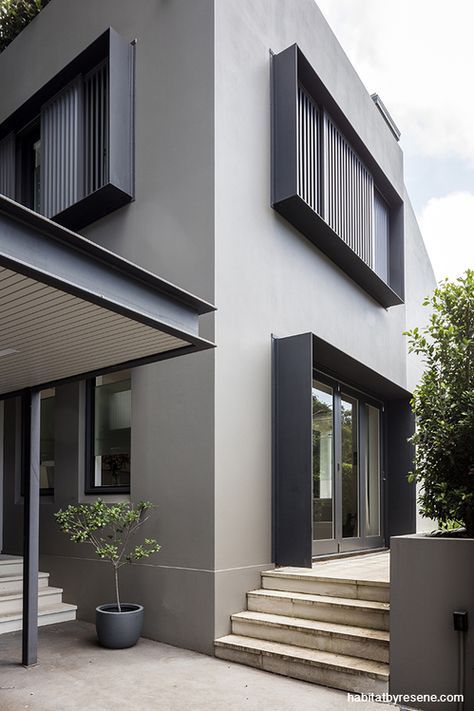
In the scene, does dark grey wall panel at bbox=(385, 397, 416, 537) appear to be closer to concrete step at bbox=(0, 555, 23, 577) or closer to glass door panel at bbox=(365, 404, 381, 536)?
glass door panel at bbox=(365, 404, 381, 536)

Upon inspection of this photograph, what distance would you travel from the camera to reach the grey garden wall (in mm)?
4340

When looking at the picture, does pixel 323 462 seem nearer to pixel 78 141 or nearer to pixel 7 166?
pixel 78 141

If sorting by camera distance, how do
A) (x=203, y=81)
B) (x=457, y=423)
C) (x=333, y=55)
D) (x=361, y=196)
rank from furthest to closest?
1. (x=361, y=196)
2. (x=333, y=55)
3. (x=203, y=81)
4. (x=457, y=423)

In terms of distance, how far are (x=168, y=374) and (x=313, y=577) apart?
232 cm

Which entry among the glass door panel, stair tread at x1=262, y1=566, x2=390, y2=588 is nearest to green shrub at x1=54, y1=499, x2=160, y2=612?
stair tread at x1=262, y1=566, x2=390, y2=588

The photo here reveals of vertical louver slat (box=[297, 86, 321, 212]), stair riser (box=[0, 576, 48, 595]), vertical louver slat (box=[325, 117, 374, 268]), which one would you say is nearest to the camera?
stair riser (box=[0, 576, 48, 595])

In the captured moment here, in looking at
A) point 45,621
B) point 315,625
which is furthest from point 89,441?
point 315,625

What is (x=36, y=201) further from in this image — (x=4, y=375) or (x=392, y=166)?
(x=392, y=166)

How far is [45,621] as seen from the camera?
21.9 feet

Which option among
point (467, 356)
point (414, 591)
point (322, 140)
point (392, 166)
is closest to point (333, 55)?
point (322, 140)

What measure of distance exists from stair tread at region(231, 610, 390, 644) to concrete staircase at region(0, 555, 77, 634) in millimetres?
2075

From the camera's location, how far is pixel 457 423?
16.3ft

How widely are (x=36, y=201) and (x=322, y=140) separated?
12.3 feet

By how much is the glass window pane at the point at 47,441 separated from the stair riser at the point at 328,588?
306 centimetres
